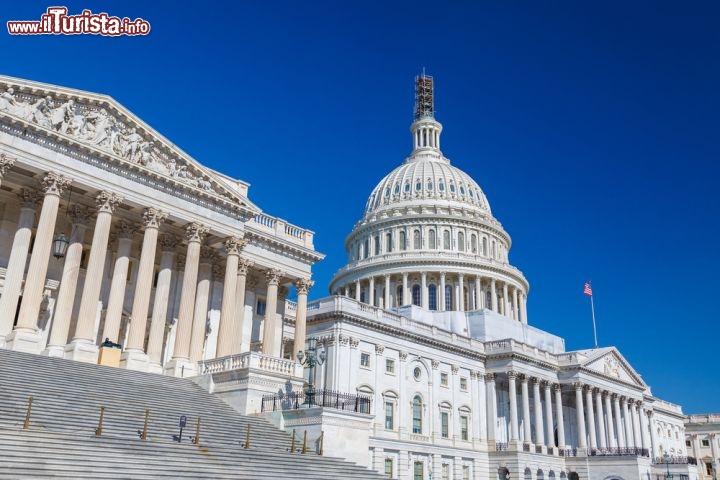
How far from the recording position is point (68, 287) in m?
37.3

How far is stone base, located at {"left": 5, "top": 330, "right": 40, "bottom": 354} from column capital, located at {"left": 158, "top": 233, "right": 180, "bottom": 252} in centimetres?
1140

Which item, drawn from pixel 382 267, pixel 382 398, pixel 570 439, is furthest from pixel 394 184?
pixel 382 398

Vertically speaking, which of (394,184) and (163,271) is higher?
(394,184)

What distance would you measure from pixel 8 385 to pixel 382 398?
3855cm

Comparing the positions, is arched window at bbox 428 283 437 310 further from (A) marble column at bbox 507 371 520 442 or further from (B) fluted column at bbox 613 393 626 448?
(B) fluted column at bbox 613 393 626 448

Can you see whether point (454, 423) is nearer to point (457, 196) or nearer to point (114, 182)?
point (114, 182)

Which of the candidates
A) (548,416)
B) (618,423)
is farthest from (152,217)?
(618,423)

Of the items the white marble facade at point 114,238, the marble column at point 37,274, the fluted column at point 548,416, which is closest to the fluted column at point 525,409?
the fluted column at point 548,416

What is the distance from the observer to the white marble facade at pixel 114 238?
1414 inches

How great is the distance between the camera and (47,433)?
74.2ft

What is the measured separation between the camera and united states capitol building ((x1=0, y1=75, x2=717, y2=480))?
36438 mm

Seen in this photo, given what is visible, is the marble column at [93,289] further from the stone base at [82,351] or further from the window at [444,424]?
the window at [444,424]

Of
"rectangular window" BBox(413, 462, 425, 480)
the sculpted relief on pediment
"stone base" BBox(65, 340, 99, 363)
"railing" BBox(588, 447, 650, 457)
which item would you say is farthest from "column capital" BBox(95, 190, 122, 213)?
"railing" BBox(588, 447, 650, 457)

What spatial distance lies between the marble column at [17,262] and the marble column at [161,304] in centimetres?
745
